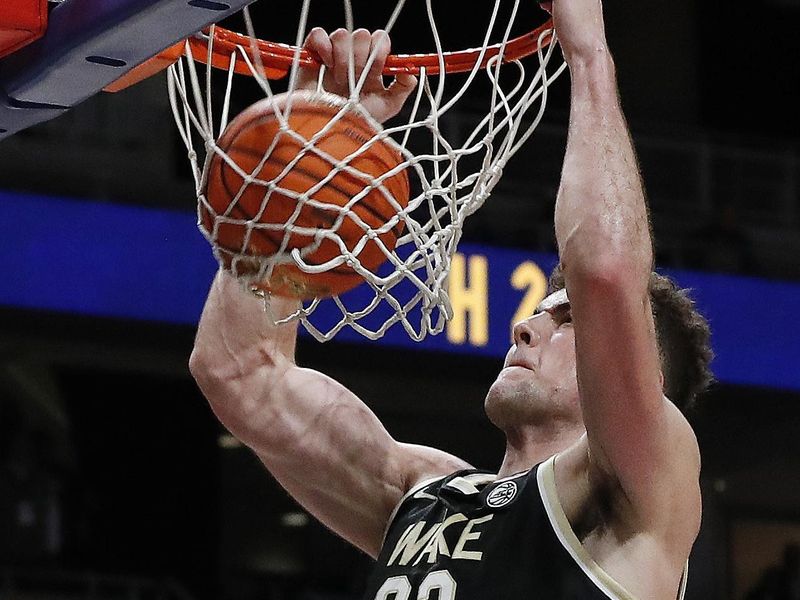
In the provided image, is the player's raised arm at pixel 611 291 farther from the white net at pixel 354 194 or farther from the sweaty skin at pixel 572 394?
the white net at pixel 354 194

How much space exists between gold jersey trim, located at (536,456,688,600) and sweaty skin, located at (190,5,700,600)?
0.05 feet

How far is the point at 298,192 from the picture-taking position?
7.41 feet

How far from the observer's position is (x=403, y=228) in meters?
2.43

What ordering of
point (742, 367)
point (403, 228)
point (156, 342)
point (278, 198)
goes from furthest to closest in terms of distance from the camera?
point (742, 367)
point (156, 342)
point (403, 228)
point (278, 198)

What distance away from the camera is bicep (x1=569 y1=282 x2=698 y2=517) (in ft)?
6.84

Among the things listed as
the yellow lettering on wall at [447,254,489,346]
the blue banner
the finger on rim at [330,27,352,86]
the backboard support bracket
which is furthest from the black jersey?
the yellow lettering on wall at [447,254,489,346]

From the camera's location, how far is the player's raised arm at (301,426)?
270 centimetres

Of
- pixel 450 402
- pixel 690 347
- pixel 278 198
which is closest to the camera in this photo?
pixel 278 198

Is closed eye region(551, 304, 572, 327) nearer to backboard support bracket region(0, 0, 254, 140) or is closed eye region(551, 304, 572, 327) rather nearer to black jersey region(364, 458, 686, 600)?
black jersey region(364, 458, 686, 600)

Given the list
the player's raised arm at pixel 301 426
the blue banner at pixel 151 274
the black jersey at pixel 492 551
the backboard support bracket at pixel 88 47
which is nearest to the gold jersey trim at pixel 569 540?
the black jersey at pixel 492 551

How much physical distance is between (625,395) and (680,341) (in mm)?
559

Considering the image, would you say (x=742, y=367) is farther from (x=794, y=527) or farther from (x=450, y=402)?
(x=794, y=527)

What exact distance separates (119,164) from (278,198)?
5647 mm

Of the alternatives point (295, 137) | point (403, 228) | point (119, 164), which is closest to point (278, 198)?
point (295, 137)
